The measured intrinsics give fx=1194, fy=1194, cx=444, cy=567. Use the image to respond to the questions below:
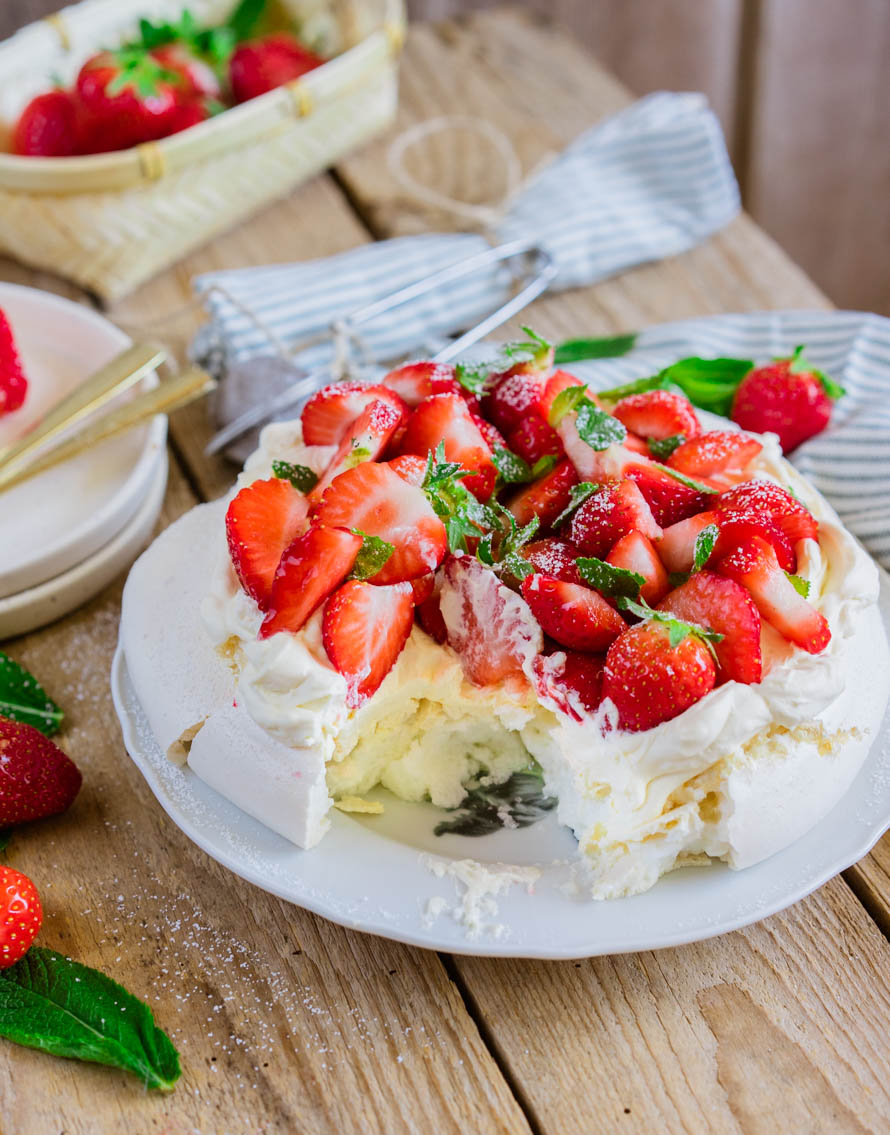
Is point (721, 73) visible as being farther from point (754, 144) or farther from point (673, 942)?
point (673, 942)

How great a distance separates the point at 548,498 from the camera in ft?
4.59

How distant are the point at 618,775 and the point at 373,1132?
0.42 m

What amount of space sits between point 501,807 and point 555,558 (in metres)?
0.30

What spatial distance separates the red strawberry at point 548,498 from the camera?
1.40 meters

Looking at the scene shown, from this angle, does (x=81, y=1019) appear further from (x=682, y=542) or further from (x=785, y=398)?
(x=785, y=398)

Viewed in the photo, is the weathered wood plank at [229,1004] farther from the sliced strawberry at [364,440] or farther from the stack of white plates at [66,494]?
the sliced strawberry at [364,440]

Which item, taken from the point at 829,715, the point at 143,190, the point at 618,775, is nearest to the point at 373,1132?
the point at 618,775

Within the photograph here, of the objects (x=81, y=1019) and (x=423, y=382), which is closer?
(x=81, y=1019)

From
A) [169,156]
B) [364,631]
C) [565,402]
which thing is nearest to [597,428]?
[565,402]

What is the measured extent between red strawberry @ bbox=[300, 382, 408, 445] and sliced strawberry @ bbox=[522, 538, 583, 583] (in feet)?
0.83

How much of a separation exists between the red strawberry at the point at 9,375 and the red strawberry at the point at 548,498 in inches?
33.4

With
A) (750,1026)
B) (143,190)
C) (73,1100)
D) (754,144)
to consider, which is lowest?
(754,144)

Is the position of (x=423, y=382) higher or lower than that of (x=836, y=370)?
higher

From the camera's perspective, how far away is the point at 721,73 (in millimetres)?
3271
